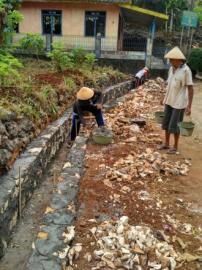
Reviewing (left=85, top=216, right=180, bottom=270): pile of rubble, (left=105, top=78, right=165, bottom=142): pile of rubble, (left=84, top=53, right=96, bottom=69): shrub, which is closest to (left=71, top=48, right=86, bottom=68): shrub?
(left=84, top=53, right=96, bottom=69): shrub

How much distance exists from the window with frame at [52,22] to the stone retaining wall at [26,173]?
1366cm

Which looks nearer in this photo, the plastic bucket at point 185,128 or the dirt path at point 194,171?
the dirt path at point 194,171

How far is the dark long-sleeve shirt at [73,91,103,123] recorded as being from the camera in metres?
7.38

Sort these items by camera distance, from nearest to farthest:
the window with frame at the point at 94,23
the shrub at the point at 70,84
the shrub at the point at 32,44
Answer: the shrub at the point at 70,84 → the shrub at the point at 32,44 → the window with frame at the point at 94,23

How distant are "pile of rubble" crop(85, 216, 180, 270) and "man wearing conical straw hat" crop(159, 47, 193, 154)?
2.79 metres

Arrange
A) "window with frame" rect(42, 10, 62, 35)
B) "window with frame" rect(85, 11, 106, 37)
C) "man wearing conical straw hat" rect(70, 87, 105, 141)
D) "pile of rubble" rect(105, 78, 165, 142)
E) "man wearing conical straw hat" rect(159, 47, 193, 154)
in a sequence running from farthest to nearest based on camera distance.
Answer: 1. "window with frame" rect(42, 10, 62, 35)
2. "window with frame" rect(85, 11, 106, 37)
3. "pile of rubble" rect(105, 78, 165, 142)
4. "man wearing conical straw hat" rect(70, 87, 105, 141)
5. "man wearing conical straw hat" rect(159, 47, 193, 154)

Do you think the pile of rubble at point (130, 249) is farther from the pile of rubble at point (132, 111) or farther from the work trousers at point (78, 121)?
the pile of rubble at point (132, 111)

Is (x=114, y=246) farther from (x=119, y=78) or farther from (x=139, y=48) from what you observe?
(x=139, y=48)

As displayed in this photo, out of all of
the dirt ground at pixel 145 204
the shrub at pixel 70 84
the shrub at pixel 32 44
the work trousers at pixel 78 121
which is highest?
the shrub at pixel 32 44

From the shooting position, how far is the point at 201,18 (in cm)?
2398

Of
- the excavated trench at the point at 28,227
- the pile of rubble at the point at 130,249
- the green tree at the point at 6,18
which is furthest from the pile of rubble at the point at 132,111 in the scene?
the green tree at the point at 6,18

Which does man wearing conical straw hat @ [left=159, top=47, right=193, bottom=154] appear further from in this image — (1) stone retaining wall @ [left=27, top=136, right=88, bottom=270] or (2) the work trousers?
(1) stone retaining wall @ [left=27, top=136, right=88, bottom=270]

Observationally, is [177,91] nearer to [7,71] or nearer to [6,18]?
[7,71]

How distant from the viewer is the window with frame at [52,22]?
2067cm
